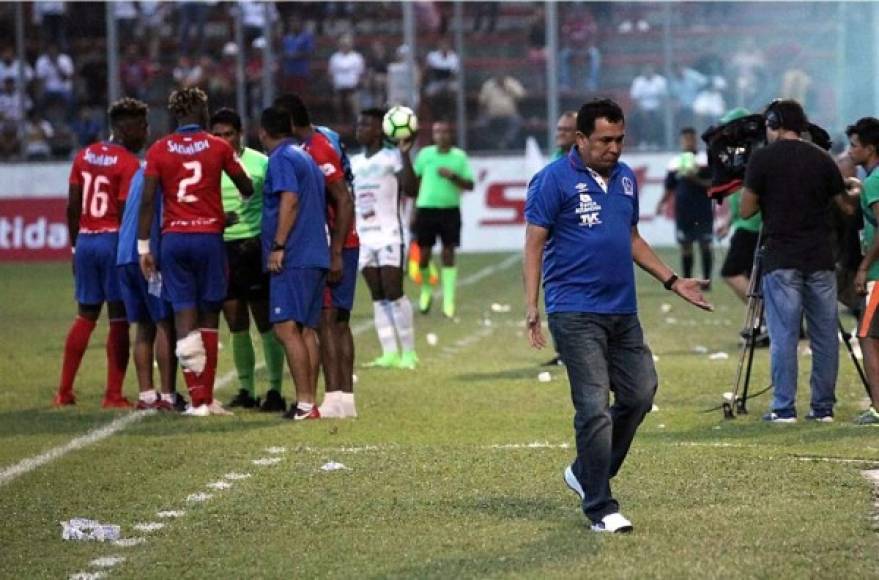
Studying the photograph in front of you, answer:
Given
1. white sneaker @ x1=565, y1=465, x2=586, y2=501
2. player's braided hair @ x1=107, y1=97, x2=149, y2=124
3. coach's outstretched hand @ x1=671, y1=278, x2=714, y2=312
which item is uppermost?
player's braided hair @ x1=107, y1=97, x2=149, y2=124

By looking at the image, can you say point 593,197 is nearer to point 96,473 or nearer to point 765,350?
point 96,473

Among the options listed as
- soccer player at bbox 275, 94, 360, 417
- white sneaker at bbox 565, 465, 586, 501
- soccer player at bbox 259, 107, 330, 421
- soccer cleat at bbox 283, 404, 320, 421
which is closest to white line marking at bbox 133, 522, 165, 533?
white sneaker at bbox 565, 465, 586, 501

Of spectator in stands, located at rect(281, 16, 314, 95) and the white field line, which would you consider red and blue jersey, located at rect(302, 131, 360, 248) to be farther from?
spectator in stands, located at rect(281, 16, 314, 95)

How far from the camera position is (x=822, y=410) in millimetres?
12758

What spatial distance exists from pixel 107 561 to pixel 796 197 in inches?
236

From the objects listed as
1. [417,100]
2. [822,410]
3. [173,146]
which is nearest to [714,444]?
[822,410]

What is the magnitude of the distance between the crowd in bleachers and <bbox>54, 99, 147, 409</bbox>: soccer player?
21.1 meters

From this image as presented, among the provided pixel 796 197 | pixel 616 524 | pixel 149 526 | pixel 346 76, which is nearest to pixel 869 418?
pixel 796 197

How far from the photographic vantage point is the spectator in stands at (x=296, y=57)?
36031 millimetres

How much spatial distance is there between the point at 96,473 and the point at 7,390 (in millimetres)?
4945

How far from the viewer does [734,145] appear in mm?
12883

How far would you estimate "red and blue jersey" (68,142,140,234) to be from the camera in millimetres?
13906

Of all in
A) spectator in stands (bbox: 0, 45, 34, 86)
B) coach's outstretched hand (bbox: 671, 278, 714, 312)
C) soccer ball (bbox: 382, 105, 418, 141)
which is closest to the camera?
coach's outstretched hand (bbox: 671, 278, 714, 312)

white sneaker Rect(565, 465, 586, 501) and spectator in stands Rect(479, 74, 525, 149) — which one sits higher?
spectator in stands Rect(479, 74, 525, 149)
